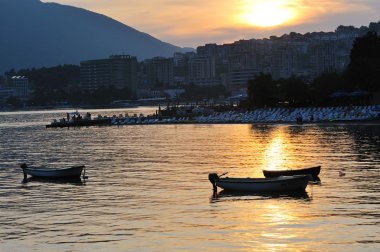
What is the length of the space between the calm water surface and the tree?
41.0 metres

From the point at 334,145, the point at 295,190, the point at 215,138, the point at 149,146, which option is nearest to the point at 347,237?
the point at 295,190

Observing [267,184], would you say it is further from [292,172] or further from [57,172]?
[57,172]

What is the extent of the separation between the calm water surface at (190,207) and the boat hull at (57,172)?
3.52ft

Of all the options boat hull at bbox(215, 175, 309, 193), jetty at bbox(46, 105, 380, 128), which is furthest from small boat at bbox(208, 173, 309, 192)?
jetty at bbox(46, 105, 380, 128)

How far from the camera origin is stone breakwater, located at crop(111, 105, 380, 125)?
88.3 m

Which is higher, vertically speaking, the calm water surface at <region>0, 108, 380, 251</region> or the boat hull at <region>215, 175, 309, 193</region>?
the boat hull at <region>215, 175, 309, 193</region>

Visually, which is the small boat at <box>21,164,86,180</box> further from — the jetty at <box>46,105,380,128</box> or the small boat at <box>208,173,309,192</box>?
the jetty at <box>46,105,380,128</box>

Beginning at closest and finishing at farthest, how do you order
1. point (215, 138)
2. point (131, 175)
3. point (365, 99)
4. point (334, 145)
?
point (131, 175) < point (334, 145) < point (215, 138) < point (365, 99)

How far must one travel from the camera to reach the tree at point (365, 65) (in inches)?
3718

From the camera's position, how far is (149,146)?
6538 centimetres

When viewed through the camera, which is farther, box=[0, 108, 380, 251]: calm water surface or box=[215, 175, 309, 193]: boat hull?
box=[215, 175, 309, 193]: boat hull

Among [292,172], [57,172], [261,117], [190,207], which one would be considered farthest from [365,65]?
[190,207]

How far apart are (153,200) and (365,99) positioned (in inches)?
2758

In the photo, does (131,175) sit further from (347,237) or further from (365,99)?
(365,99)
